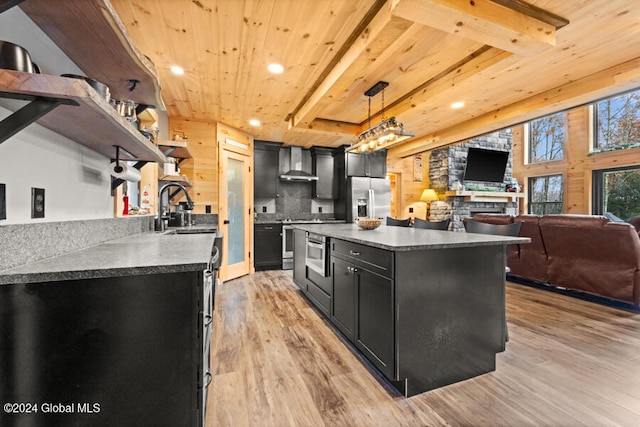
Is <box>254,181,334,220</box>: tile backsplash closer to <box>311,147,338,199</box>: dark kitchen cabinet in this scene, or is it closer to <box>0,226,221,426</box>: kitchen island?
<box>311,147,338,199</box>: dark kitchen cabinet

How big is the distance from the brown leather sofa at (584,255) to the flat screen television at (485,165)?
3559 mm

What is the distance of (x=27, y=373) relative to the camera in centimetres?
92

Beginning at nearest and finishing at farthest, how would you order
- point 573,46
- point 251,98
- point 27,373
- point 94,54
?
1. point 27,373
2. point 94,54
3. point 573,46
4. point 251,98

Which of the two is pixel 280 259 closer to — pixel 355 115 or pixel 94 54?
pixel 355 115

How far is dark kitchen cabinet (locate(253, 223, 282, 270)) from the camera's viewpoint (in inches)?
202

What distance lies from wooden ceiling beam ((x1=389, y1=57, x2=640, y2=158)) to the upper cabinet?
4.00 meters

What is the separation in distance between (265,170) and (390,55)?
11.4ft

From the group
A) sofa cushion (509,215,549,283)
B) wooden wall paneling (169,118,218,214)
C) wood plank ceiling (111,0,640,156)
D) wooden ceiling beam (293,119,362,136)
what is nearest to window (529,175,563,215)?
sofa cushion (509,215,549,283)

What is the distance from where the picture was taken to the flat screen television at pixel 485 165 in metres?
7.09

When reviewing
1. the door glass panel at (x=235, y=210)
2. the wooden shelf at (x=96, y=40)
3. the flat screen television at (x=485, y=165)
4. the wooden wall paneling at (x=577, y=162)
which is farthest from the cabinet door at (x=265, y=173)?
the wooden wall paneling at (x=577, y=162)

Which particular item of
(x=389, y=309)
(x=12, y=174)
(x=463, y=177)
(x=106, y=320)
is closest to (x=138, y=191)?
(x=12, y=174)

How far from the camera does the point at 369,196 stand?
568 centimetres

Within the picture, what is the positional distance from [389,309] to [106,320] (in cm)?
136

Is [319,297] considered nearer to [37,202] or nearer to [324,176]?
[37,202]
